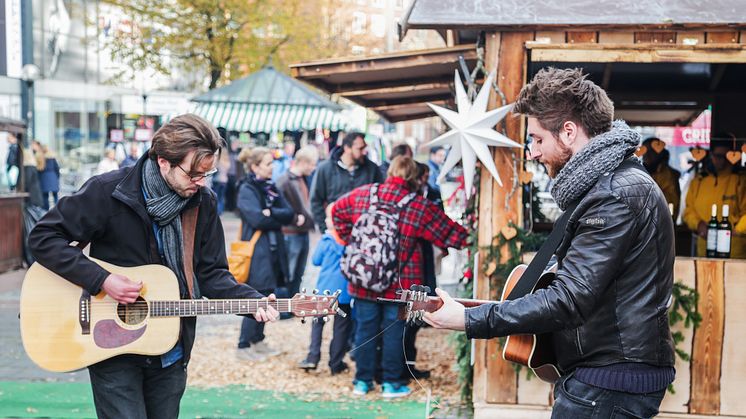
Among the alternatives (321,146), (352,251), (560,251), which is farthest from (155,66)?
(560,251)

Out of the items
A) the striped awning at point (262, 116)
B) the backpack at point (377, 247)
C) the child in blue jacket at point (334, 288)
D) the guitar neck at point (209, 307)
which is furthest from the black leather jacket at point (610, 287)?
the striped awning at point (262, 116)

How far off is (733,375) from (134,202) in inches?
162

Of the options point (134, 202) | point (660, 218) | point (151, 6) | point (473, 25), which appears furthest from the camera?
point (151, 6)

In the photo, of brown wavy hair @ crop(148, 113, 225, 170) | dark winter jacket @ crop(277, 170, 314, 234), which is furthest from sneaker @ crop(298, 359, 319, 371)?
brown wavy hair @ crop(148, 113, 225, 170)

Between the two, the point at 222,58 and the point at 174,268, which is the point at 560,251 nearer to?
the point at 174,268

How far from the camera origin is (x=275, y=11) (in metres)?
25.1

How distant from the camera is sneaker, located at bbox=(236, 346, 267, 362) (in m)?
8.38

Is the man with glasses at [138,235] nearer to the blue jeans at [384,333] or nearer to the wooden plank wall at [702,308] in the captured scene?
the wooden plank wall at [702,308]

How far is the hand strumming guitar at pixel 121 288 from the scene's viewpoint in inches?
148

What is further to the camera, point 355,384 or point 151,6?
point 151,6

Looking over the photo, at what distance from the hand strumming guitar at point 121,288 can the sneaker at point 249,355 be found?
4681mm

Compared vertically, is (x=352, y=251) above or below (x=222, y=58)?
below

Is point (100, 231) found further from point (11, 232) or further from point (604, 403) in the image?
point (11, 232)

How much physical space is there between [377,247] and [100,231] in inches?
127
